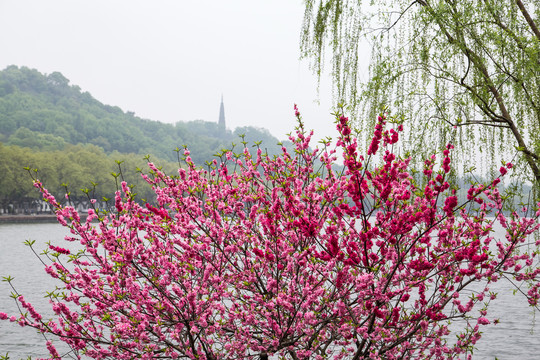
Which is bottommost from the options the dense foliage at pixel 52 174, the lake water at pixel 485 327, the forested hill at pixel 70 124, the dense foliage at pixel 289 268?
the lake water at pixel 485 327

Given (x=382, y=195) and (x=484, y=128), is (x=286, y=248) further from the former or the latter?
(x=484, y=128)

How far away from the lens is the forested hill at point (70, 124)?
144m

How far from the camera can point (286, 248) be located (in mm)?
5270

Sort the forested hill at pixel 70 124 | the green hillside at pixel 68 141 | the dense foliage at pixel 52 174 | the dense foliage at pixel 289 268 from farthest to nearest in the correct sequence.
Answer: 1. the forested hill at pixel 70 124
2. the green hillside at pixel 68 141
3. the dense foliage at pixel 52 174
4. the dense foliage at pixel 289 268

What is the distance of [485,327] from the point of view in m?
23.8

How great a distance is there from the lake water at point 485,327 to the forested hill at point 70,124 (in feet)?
290

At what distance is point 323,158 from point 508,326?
21.1 m

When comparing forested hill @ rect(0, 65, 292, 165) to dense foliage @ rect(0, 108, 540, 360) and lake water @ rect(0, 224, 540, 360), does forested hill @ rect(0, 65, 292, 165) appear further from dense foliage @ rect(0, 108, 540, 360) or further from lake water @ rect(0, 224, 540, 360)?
dense foliage @ rect(0, 108, 540, 360)

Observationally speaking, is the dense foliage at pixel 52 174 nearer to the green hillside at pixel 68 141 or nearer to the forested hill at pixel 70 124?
the green hillside at pixel 68 141

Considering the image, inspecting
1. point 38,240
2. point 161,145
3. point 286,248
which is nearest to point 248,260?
point 286,248

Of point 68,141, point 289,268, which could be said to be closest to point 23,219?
point 68,141

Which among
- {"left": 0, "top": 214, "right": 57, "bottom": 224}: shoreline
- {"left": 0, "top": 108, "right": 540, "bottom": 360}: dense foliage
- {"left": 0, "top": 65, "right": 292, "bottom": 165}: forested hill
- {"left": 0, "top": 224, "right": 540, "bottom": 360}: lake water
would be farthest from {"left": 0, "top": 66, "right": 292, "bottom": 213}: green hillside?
{"left": 0, "top": 108, "right": 540, "bottom": 360}: dense foliage

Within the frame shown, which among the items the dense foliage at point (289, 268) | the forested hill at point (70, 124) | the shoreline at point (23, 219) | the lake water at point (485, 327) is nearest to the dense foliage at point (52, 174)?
the shoreline at point (23, 219)

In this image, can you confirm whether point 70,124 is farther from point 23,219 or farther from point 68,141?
point 23,219
